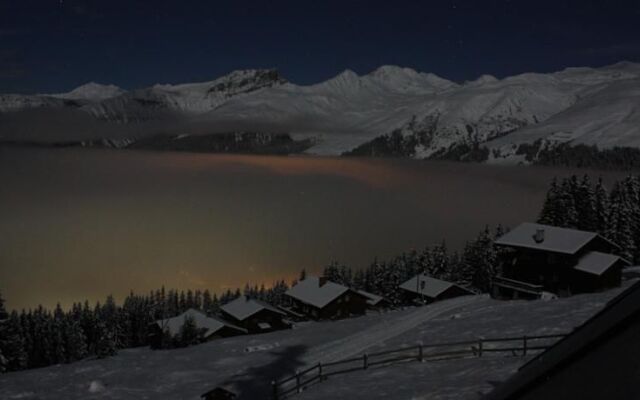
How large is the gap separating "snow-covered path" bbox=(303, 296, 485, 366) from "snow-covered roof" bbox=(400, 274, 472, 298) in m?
31.5

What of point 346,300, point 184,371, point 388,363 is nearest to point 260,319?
point 346,300

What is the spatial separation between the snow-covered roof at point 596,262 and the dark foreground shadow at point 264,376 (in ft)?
97.2

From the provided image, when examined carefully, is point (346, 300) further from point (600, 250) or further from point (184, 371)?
point (184, 371)

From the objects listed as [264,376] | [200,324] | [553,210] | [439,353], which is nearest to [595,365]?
[439,353]

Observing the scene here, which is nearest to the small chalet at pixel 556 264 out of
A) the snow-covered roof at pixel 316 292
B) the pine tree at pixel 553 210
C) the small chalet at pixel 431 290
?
the pine tree at pixel 553 210

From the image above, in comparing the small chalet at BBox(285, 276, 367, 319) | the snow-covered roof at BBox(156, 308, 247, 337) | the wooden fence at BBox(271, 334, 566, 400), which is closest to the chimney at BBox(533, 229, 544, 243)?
the wooden fence at BBox(271, 334, 566, 400)

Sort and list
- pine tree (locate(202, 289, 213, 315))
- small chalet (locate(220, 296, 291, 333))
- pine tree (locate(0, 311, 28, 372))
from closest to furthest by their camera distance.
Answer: pine tree (locate(0, 311, 28, 372)) < small chalet (locate(220, 296, 291, 333)) < pine tree (locate(202, 289, 213, 315))

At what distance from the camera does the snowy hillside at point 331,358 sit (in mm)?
23180

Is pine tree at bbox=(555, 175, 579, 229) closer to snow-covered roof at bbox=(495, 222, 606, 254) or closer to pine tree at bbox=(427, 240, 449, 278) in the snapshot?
snow-covered roof at bbox=(495, 222, 606, 254)

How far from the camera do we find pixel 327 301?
81.3 metres

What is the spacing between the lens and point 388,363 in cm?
2880

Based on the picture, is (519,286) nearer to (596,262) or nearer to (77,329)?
(596,262)

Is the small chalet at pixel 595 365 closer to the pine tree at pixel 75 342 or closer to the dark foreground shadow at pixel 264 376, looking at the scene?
the dark foreground shadow at pixel 264 376

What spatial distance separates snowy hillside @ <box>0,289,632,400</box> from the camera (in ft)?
76.0
